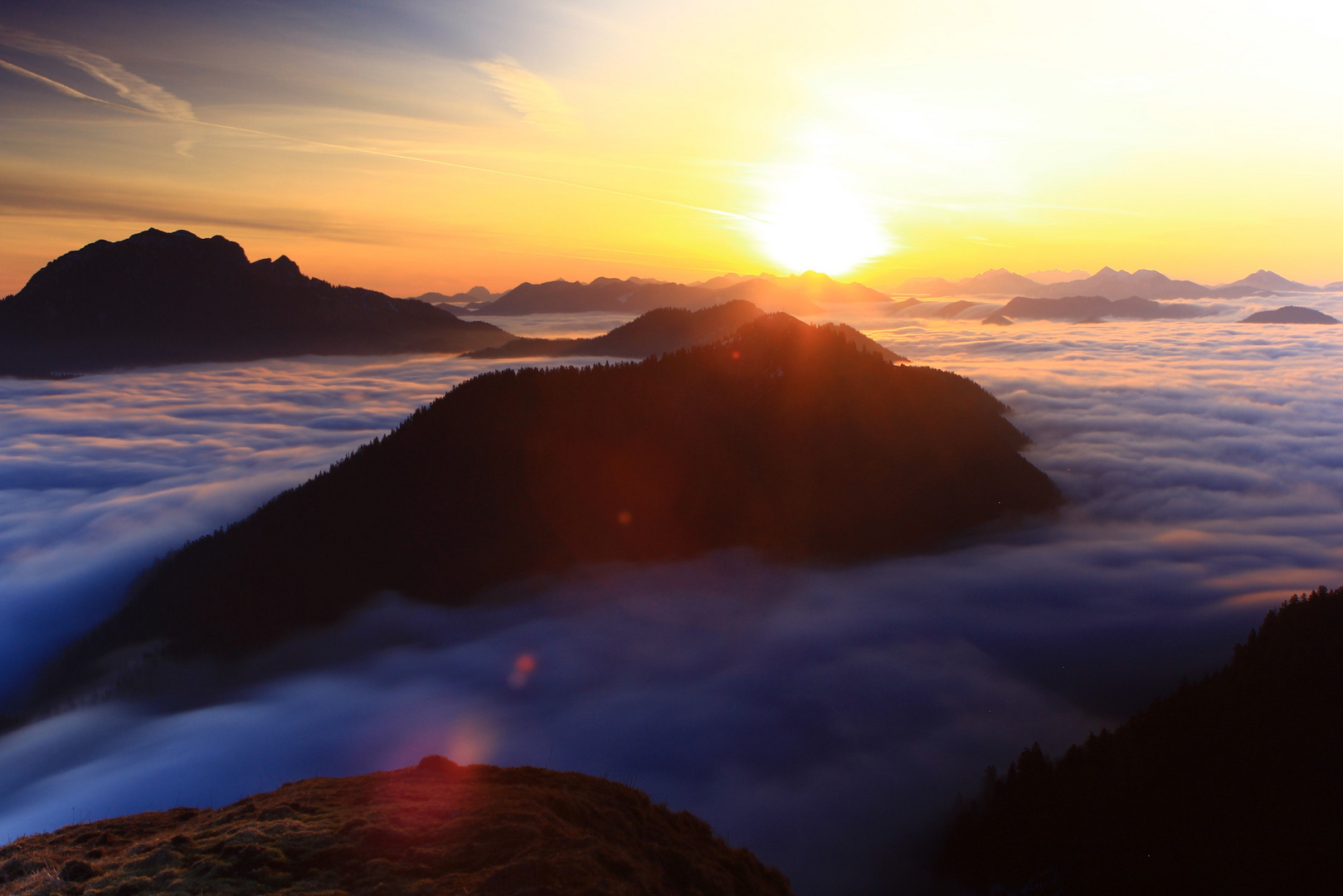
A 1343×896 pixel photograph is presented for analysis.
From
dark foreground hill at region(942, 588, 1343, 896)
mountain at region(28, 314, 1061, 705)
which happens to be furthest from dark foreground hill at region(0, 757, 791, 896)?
mountain at region(28, 314, 1061, 705)

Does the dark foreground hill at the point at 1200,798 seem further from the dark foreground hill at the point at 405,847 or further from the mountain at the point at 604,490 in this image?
the mountain at the point at 604,490

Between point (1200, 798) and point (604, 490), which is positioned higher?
point (604, 490)

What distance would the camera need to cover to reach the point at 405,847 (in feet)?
69.3

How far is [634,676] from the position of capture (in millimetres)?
67312

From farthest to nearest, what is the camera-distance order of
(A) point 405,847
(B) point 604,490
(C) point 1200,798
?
(B) point 604,490 < (C) point 1200,798 < (A) point 405,847

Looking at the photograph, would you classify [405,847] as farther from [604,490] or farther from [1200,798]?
[604,490]

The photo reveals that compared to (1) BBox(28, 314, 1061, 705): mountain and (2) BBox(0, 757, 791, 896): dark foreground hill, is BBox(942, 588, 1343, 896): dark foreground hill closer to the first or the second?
(2) BBox(0, 757, 791, 896): dark foreground hill

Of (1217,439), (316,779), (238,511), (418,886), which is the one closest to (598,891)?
(418,886)

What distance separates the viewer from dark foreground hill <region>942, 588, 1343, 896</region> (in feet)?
130

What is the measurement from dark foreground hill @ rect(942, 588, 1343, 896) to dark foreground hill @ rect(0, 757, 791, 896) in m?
27.3

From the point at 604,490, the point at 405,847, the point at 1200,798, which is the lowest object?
the point at 1200,798

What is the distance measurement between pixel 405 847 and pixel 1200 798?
51543 millimetres

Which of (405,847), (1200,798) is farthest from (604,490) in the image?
(405,847)

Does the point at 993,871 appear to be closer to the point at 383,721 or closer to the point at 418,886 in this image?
the point at 418,886
